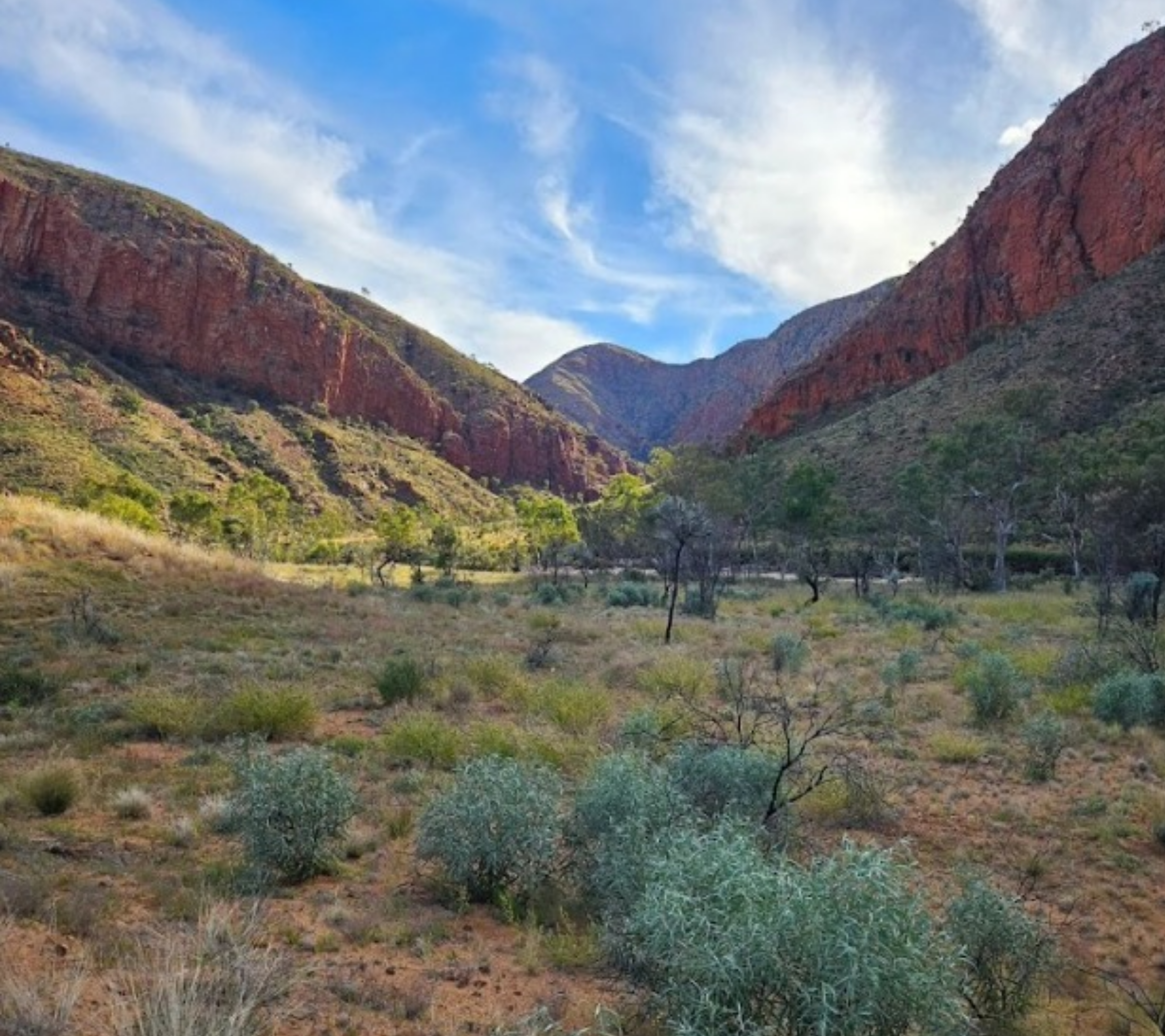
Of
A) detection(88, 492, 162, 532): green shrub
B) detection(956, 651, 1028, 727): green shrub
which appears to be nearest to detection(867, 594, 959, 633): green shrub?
detection(956, 651, 1028, 727): green shrub

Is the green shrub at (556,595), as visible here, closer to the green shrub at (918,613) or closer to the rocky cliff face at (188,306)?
the green shrub at (918,613)

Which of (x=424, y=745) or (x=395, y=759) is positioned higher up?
(x=424, y=745)

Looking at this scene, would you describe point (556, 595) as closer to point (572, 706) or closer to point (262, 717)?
point (572, 706)

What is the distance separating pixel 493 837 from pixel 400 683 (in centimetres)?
667

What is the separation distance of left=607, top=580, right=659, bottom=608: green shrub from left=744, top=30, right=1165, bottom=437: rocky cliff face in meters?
68.5

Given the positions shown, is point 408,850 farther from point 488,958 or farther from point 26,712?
point 26,712

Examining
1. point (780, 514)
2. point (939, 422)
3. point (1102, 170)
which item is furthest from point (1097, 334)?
point (1102, 170)

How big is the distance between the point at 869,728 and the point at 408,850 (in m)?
7.12

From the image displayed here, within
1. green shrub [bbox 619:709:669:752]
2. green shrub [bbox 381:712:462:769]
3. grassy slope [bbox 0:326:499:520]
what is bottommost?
green shrub [bbox 381:712:462:769]

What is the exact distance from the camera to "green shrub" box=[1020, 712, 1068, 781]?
8.76 m

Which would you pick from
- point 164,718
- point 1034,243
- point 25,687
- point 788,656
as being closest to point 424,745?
point 164,718

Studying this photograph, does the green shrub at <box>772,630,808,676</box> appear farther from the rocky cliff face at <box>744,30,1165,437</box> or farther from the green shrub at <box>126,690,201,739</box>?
the rocky cliff face at <box>744,30,1165,437</box>

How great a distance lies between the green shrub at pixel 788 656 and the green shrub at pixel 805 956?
450 inches

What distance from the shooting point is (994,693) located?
11438mm
